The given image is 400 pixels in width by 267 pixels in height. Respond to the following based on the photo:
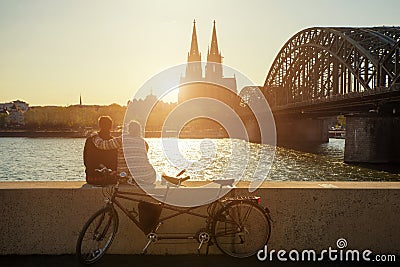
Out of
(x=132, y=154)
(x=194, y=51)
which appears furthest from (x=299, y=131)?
(x=194, y=51)

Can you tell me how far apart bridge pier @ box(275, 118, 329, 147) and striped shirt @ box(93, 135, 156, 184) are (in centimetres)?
8155

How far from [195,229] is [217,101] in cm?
15369

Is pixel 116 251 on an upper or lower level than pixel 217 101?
lower

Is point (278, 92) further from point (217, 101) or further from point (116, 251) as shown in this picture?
point (116, 251)

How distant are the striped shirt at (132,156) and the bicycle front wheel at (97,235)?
613mm

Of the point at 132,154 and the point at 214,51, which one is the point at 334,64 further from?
the point at 214,51

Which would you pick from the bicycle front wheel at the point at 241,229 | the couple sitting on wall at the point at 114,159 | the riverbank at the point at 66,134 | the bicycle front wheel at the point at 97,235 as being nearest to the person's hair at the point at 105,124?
the couple sitting on wall at the point at 114,159

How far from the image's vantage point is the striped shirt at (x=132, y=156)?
241 inches

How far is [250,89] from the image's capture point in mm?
113375

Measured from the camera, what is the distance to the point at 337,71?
71.9m

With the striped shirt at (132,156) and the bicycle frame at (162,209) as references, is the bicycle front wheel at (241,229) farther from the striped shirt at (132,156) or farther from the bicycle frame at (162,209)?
the striped shirt at (132,156)

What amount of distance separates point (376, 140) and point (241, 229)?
1788 inches

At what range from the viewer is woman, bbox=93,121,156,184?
611cm

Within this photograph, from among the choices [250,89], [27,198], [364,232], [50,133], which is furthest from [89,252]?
[50,133]
